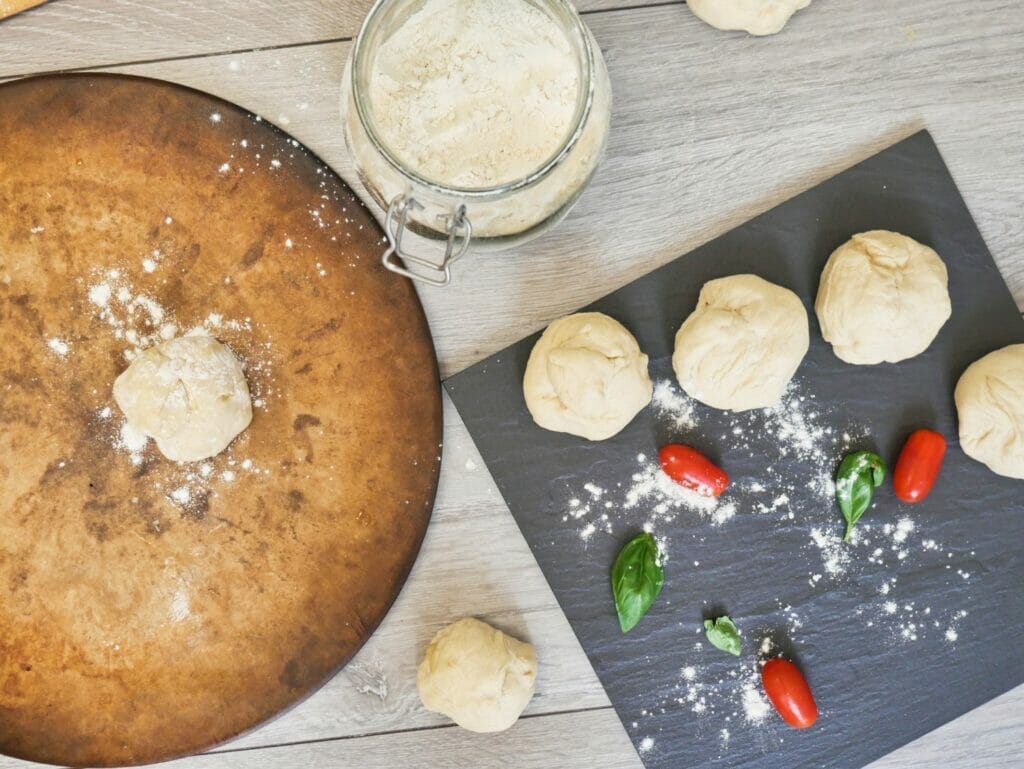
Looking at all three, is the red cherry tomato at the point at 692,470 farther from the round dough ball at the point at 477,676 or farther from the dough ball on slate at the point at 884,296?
the round dough ball at the point at 477,676

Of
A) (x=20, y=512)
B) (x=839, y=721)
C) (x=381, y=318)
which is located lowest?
(x=839, y=721)

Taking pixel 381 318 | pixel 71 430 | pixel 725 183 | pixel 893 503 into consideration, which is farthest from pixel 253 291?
pixel 893 503

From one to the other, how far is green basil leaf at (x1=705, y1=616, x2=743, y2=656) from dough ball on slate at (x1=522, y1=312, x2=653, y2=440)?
1.25ft

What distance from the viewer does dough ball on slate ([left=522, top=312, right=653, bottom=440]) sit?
→ 4.52 feet

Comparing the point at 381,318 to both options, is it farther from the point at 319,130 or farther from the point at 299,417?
the point at 319,130

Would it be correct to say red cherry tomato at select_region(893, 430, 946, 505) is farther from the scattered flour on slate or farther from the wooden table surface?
the wooden table surface

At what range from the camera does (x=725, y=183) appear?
1495 mm

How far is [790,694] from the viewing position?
4.82 ft

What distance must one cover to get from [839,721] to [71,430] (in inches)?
55.8

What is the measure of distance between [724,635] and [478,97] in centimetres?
97

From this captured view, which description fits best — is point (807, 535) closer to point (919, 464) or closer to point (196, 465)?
point (919, 464)

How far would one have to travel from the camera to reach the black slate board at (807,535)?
1.49m

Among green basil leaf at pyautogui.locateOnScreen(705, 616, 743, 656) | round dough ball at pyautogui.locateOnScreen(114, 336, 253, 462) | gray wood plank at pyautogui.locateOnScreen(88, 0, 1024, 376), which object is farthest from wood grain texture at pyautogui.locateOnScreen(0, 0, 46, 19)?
green basil leaf at pyautogui.locateOnScreen(705, 616, 743, 656)

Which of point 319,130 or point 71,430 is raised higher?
point 319,130
